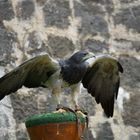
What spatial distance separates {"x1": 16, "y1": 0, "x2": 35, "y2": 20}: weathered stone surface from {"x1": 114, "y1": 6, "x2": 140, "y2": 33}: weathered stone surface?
2.14 ft

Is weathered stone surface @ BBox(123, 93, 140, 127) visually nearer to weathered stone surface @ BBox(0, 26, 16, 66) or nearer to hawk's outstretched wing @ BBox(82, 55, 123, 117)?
hawk's outstretched wing @ BBox(82, 55, 123, 117)

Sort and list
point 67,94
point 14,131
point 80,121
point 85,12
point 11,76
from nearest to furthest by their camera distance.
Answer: point 80,121
point 11,76
point 14,131
point 67,94
point 85,12

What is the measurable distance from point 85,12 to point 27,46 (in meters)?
0.56

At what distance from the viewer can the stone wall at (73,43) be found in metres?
3.22

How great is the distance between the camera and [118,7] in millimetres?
3826

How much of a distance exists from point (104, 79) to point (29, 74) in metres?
0.42

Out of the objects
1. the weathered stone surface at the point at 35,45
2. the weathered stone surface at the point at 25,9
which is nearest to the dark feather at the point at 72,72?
the weathered stone surface at the point at 35,45

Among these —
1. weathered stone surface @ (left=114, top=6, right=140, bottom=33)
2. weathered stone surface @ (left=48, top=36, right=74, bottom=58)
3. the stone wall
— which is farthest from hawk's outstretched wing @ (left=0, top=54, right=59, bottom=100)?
weathered stone surface @ (left=114, top=6, right=140, bottom=33)

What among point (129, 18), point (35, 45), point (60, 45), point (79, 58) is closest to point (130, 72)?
point (129, 18)

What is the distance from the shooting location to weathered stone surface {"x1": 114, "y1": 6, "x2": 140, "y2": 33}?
12.5ft

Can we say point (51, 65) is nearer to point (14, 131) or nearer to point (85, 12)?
point (14, 131)

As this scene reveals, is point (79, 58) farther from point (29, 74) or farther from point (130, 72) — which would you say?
point (130, 72)

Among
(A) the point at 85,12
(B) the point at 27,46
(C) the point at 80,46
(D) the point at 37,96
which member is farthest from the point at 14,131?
(A) the point at 85,12

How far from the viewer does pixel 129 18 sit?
3846 millimetres
